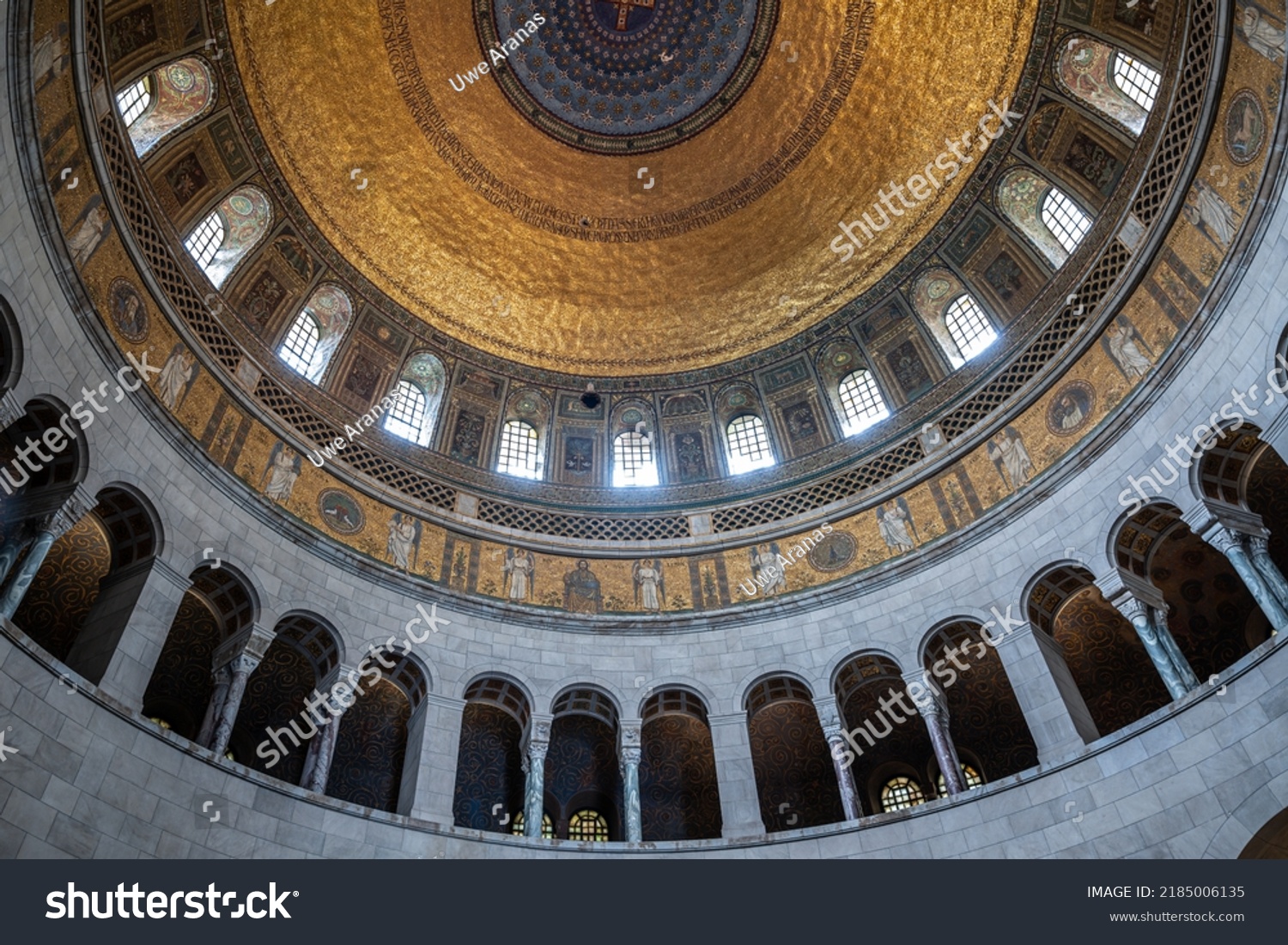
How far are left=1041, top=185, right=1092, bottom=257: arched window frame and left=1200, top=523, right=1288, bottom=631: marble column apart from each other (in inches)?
261

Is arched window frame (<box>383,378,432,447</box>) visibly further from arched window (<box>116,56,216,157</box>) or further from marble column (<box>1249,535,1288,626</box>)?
marble column (<box>1249,535,1288,626</box>)

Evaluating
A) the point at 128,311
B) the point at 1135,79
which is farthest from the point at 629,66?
the point at 128,311

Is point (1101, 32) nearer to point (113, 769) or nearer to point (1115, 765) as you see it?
point (1115, 765)

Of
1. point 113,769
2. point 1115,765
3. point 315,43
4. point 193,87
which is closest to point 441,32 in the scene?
point 315,43

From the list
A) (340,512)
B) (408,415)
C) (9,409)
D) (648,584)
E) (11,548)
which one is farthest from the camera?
(408,415)

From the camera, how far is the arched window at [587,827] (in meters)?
17.7

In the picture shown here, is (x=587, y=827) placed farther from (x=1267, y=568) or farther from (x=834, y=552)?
(x=1267, y=568)

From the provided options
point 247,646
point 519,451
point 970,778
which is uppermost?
point 519,451

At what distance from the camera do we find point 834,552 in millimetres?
18391

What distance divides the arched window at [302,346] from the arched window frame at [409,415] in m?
1.89

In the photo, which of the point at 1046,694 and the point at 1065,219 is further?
the point at 1065,219

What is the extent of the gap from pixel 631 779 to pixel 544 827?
264 centimetres

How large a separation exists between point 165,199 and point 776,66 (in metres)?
13.4

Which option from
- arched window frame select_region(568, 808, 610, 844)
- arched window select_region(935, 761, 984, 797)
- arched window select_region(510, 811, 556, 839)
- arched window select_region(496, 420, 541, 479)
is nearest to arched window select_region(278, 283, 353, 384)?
arched window select_region(496, 420, 541, 479)
